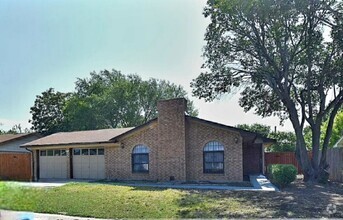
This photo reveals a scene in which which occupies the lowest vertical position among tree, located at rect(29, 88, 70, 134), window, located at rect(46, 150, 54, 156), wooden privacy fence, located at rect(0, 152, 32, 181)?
wooden privacy fence, located at rect(0, 152, 32, 181)

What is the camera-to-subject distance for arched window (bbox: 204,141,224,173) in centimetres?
2048

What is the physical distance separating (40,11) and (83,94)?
4518 centimetres

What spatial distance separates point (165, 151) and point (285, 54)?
842cm

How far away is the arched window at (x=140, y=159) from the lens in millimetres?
22281

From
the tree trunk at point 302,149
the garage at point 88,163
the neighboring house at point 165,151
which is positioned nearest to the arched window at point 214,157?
the neighboring house at point 165,151

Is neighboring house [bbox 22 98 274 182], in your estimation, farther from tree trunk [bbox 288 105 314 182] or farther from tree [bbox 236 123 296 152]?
tree [bbox 236 123 296 152]

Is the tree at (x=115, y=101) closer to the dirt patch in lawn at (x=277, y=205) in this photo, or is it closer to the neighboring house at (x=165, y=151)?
the neighboring house at (x=165, y=151)

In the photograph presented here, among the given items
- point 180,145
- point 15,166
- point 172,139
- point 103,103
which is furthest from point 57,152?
point 103,103

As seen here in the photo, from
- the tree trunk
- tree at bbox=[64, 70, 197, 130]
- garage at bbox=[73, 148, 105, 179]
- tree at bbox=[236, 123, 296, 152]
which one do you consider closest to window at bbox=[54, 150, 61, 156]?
garage at bbox=[73, 148, 105, 179]

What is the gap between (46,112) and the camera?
52000 millimetres

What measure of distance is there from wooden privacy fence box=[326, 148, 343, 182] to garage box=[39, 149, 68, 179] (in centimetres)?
1661

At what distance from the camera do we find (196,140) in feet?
69.1

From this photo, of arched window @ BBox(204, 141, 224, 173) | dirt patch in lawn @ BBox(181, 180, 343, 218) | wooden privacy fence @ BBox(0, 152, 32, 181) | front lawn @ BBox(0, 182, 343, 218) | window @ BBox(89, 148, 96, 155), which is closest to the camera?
dirt patch in lawn @ BBox(181, 180, 343, 218)

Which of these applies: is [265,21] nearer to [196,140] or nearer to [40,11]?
[196,140]
